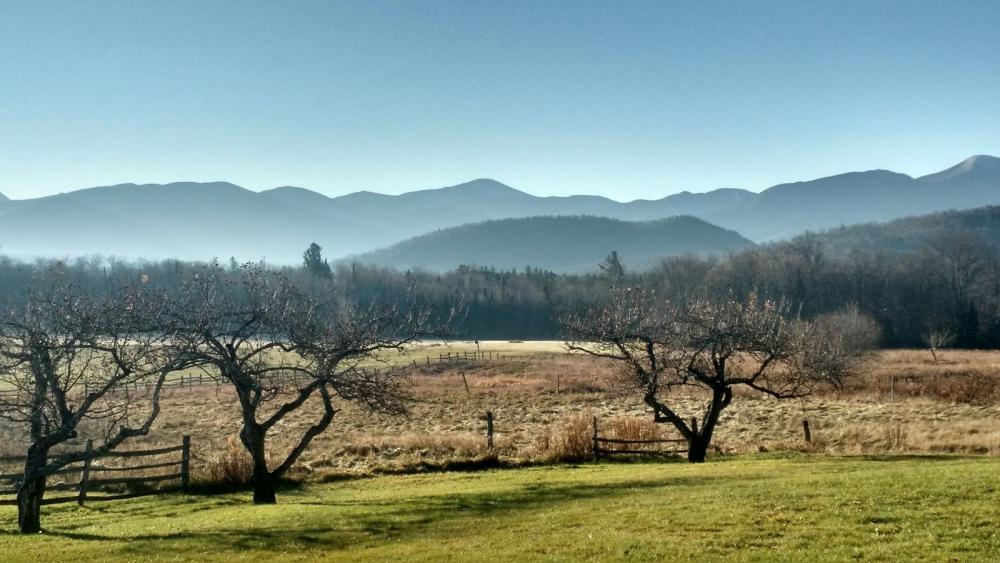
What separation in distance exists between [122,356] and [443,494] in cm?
960

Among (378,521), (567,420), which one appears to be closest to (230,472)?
(378,521)

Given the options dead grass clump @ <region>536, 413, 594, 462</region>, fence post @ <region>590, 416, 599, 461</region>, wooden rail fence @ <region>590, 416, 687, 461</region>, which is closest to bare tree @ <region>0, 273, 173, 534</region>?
dead grass clump @ <region>536, 413, 594, 462</region>

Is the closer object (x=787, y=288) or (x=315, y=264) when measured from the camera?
(x=787, y=288)

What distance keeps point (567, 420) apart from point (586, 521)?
81.7 ft

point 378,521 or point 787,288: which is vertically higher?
point 787,288

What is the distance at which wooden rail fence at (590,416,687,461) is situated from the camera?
30.3 metres

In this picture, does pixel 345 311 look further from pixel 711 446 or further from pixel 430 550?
pixel 711 446

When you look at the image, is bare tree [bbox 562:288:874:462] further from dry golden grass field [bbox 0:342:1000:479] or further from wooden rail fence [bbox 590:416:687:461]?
dry golden grass field [bbox 0:342:1000:479]

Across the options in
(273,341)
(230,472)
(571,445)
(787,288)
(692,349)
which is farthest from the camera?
(787,288)

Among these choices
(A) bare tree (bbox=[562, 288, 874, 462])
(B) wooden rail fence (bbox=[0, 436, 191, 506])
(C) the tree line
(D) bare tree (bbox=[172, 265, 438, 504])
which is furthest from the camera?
(C) the tree line

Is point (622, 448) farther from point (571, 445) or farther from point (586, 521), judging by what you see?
point (586, 521)

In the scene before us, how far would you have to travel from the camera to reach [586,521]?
16172 mm

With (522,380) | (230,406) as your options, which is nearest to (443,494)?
(230,406)

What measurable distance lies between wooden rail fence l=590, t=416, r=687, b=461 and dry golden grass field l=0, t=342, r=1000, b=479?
530 millimetres
